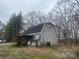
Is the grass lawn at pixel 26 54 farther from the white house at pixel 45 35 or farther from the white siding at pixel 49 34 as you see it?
the white siding at pixel 49 34

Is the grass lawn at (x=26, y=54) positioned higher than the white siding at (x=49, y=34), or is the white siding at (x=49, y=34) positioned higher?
the white siding at (x=49, y=34)

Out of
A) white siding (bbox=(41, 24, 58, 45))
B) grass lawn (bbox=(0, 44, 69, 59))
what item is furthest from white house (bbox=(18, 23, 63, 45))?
grass lawn (bbox=(0, 44, 69, 59))

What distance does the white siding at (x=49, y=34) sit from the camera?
117 ft

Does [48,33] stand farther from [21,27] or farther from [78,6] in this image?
[21,27]

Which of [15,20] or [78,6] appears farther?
[15,20]

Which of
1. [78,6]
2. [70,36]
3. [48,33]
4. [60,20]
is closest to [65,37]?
[70,36]

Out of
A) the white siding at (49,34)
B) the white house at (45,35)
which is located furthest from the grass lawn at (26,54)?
the white siding at (49,34)

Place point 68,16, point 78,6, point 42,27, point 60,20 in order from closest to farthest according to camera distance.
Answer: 1. point 78,6
2. point 42,27
3. point 68,16
4. point 60,20

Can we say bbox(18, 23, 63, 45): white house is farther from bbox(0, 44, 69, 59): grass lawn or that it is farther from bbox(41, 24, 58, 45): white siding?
bbox(0, 44, 69, 59): grass lawn

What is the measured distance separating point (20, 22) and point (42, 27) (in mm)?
16736

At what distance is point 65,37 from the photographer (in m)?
46.2

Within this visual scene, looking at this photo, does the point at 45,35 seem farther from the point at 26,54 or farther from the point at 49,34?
the point at 26,54

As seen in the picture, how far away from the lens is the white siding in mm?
35541

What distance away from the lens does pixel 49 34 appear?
1426 inches
